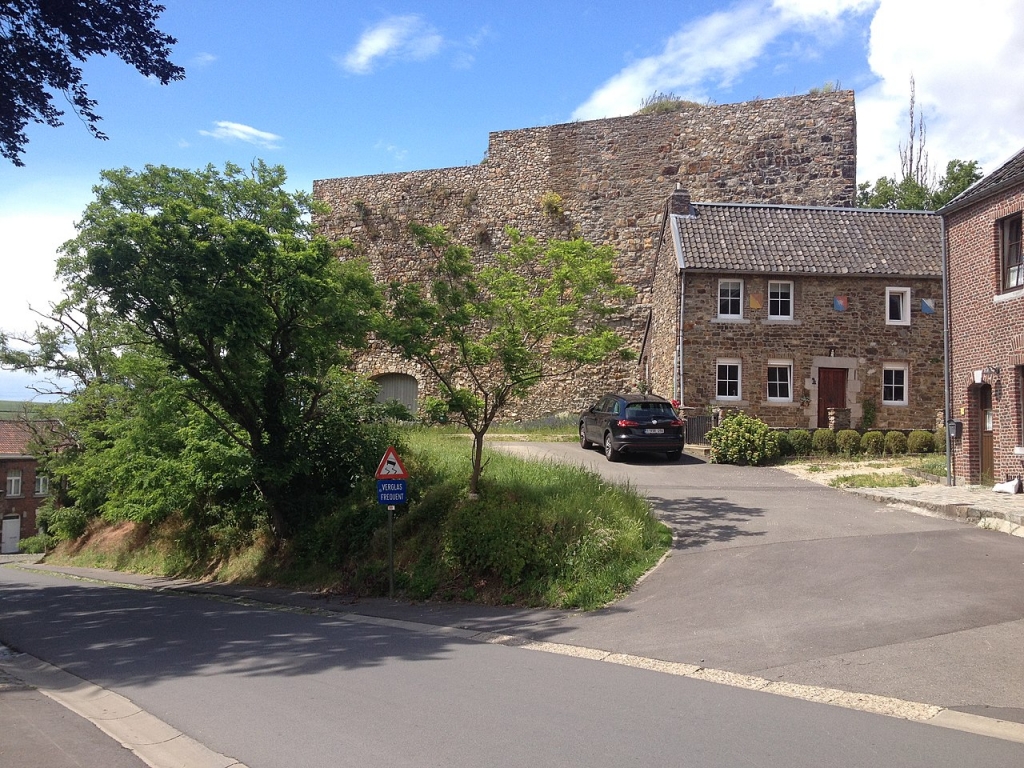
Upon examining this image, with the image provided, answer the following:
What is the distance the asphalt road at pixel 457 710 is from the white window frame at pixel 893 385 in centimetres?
1960

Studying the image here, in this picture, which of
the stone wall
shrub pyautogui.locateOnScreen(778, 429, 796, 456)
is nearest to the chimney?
the stone wall

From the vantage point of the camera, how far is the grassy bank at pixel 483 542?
491 inches

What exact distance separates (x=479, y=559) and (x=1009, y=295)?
1161cm

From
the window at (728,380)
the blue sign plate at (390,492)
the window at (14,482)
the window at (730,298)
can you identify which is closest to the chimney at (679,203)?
the window at (730,298)

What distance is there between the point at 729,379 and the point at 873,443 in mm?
4416

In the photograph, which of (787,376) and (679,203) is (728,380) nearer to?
(787,376)

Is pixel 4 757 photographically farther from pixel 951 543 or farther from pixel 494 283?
pixel 951 543

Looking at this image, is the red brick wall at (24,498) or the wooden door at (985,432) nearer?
the wooden door at (985,432)

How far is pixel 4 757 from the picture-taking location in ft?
18.3

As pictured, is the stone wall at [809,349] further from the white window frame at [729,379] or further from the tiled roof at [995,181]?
the tiled roof at [995,181]

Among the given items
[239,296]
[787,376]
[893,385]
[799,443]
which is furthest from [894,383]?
[239,296]

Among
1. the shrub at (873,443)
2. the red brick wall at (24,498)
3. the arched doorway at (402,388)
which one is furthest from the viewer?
the red brick wall at (24,498)

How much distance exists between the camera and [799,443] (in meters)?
23.3

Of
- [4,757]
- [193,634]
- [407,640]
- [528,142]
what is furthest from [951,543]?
[528,142]
